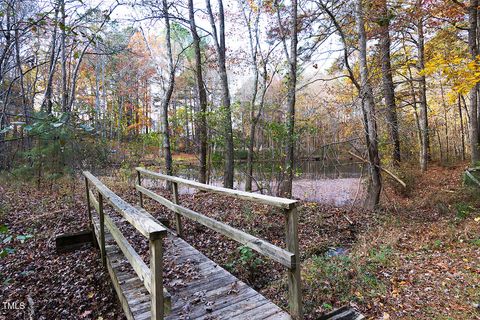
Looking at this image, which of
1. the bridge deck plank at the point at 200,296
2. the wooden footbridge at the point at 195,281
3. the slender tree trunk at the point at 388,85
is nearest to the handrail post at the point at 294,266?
the wooden footbridge at the point at 195,281

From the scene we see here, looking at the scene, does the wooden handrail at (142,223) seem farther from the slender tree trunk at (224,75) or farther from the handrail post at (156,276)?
the slender tree trunk at (224,75)

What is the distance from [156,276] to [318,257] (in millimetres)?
4065

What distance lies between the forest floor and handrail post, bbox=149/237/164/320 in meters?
0.94

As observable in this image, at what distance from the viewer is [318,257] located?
209 inches

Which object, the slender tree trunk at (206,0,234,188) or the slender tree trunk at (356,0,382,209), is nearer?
the slender tree trunk at (356,0,382,209)

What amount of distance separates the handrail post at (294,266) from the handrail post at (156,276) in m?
1.18

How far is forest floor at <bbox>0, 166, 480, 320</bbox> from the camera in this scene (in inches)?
139

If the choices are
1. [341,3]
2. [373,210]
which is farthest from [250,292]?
[341,3]

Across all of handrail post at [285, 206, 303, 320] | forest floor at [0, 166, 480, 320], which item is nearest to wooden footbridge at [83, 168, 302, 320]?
handrail post at [285, 206, 303, 320]

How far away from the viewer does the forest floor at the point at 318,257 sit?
139 inches

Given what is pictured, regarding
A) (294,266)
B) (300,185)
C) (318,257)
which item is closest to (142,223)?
(294,266)

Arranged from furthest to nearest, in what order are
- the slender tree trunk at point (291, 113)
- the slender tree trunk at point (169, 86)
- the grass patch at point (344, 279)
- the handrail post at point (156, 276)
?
the slender tree trunk at point (169, 86), the slender tree trunk at point (291, 113), the grass patch at point (344, 279), the handrail post at point (156, 276)

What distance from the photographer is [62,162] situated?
29.4 ft

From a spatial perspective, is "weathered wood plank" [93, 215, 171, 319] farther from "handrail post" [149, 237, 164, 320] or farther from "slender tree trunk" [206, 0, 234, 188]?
"slender tree trunk" [206, 0, 234, 188]
